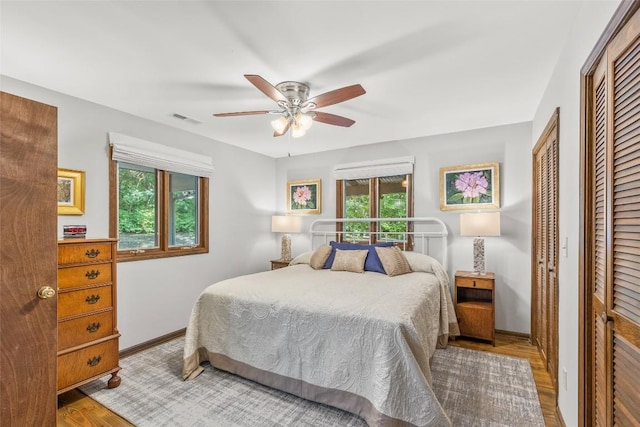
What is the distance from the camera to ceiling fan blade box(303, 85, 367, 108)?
207 centimetres

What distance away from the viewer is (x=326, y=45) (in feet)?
6.50

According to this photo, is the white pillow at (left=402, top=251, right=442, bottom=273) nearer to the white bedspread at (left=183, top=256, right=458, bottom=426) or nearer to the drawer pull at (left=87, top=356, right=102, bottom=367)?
the white bedspread at (left=183, top=256, right=458, bottom=426)

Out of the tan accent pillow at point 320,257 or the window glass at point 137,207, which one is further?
the tan accent pillow at point 320,257

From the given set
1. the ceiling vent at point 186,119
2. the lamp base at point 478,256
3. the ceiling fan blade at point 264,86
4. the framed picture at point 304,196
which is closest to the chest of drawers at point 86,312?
the ceiling vent at point 186,119

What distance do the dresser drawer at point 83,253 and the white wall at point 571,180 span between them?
3.26m

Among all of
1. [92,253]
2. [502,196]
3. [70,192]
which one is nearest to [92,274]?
[92,253]

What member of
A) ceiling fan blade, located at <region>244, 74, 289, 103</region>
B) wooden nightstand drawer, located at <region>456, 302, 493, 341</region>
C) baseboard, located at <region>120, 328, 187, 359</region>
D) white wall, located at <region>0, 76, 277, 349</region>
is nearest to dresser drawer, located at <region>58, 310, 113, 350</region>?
white wall, located at <region>0, 76, 277, 349</region>

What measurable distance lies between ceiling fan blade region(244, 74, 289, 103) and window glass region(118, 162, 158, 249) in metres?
2.05

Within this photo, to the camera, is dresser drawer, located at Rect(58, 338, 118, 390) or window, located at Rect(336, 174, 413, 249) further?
window, located at Rect(336, 174, 413, 249)

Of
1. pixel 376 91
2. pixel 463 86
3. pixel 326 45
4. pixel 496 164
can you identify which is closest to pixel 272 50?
pixel 326 45

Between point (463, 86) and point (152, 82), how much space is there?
103 inches

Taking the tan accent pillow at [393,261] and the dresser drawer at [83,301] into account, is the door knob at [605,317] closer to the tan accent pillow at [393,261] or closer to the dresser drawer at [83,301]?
the tan accent pillow at [393,261]

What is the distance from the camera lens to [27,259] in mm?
1476

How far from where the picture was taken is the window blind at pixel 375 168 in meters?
4.16
